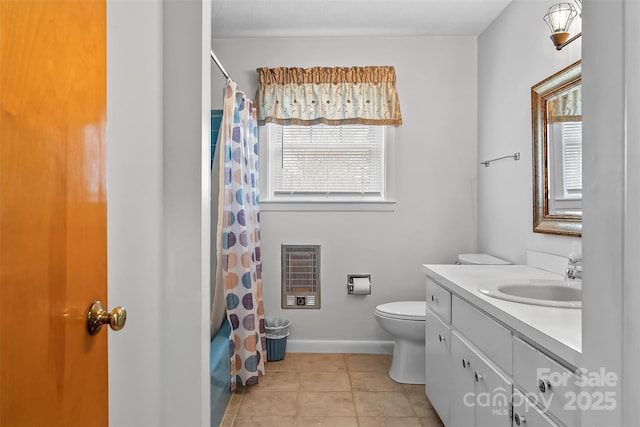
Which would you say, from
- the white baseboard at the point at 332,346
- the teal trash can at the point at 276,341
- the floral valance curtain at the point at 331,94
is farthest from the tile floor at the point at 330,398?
the floral valance curtain at the point at 331,94

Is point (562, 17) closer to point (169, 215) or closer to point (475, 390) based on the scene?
point (475, 390)

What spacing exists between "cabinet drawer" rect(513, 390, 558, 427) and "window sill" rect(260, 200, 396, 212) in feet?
6.36

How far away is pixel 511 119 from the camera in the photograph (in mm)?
2559

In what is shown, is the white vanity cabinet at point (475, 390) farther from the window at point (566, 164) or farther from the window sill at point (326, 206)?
the window sill at point (326, 206)

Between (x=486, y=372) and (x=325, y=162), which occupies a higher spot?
(x=325, y=162)

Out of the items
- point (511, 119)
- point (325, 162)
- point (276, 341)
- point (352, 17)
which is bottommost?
point (276, 341)

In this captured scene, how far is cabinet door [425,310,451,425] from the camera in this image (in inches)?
76.2

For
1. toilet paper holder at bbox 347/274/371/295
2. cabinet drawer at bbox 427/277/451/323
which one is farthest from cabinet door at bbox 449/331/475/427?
toilet paper holder at bbox 347/274/371/295

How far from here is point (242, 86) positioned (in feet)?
10.3

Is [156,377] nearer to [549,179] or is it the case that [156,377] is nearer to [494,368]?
[494,368]

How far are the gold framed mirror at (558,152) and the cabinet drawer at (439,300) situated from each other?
2.15 feet

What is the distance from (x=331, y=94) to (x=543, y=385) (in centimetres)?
243

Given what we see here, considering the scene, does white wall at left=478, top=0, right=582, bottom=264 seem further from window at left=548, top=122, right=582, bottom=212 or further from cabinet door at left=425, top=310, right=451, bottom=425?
cabinet door at left=425, top=310, right=451, bottom=425

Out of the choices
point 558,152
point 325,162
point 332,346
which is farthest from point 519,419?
point 325,162
